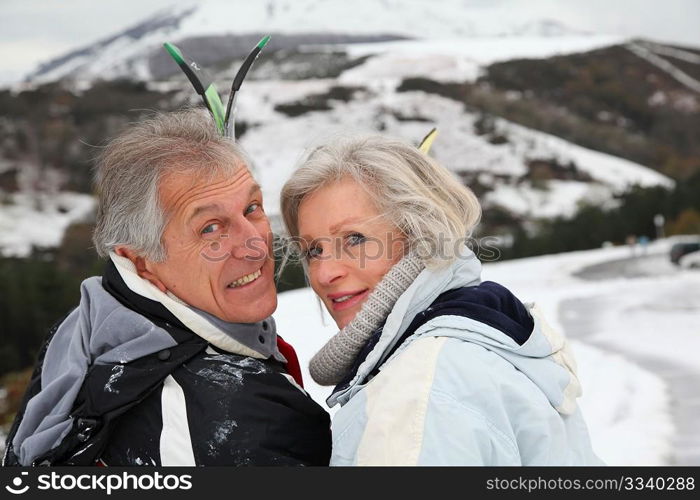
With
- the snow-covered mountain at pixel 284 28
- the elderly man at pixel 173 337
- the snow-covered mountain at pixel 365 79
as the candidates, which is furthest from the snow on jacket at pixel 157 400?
the snow-covered mountain at pixel 284 28

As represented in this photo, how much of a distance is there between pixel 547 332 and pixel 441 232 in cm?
34

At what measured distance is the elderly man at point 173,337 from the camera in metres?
1.68

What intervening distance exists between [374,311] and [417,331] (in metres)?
0.19

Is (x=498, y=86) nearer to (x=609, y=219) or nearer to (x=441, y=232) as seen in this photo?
(x=609, y=219)

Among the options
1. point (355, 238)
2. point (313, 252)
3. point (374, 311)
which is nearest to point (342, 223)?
point (355, 238)

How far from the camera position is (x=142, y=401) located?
5.62ft

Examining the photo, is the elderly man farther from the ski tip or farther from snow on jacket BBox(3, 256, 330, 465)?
the ski tip

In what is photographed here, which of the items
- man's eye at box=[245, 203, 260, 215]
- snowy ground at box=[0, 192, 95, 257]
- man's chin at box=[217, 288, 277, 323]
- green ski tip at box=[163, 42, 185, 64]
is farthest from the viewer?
snowy ground at box=[0, 192, 95, 257]

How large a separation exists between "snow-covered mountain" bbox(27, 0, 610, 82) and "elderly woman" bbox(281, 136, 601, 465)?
75.6 meters

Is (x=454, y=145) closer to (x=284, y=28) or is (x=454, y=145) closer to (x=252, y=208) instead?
(x=284, y=28)

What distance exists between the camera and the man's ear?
6.34 ft

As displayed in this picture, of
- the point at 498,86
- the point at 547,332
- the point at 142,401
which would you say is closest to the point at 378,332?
the point at 547,332

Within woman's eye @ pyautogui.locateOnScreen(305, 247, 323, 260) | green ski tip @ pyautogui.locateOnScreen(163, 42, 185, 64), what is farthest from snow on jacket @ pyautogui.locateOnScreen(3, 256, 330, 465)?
green ski tip @ pyautogui.locateOnScreen(163, 42, 185, 64)

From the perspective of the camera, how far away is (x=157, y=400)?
5.58 feet
